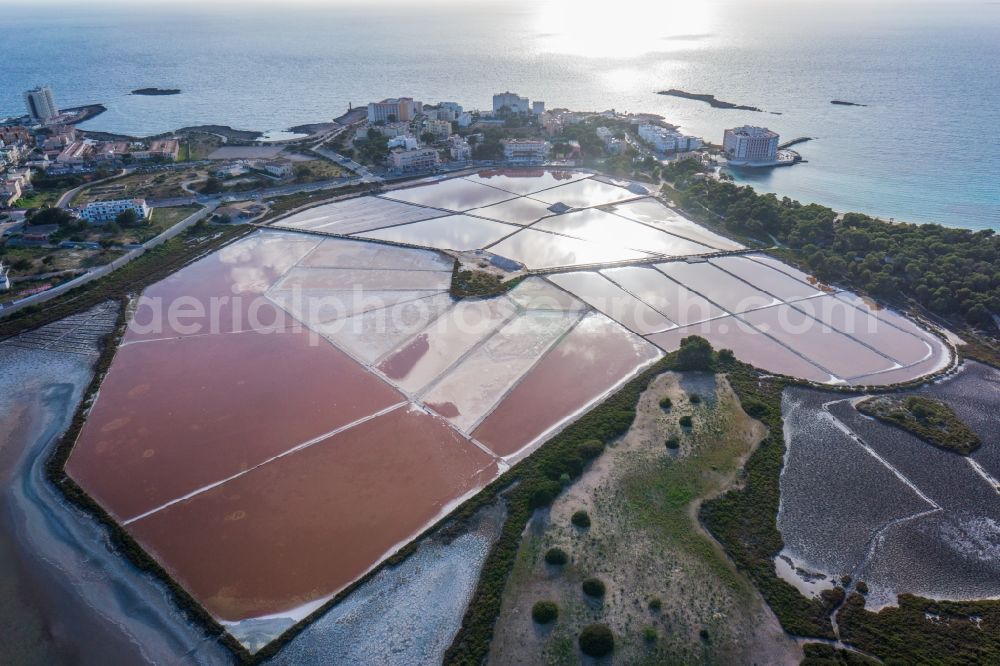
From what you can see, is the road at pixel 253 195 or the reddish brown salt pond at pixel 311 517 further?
the road at pixel 253 195

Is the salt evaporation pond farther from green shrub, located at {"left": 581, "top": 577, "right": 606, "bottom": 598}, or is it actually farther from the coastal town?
the coastal town

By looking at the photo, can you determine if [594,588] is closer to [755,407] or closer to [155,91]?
[755,407]

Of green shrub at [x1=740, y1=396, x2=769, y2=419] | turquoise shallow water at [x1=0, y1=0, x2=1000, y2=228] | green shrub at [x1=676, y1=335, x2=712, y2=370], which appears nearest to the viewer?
green shrub at [x1=740, y1=396, x2=769, y2=419]

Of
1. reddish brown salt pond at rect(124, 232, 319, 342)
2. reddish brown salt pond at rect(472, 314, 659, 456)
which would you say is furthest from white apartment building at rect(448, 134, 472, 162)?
reddish brown salt pond at rect(472, 314, 659, 456)

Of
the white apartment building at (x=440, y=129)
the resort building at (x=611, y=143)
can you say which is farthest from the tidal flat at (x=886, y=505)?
the white apartment building at (x=440, y=129)

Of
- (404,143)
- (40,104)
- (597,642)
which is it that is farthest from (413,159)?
(40,104)

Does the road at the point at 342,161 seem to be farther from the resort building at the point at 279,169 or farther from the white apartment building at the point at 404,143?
the resort building at the point at 279,169
